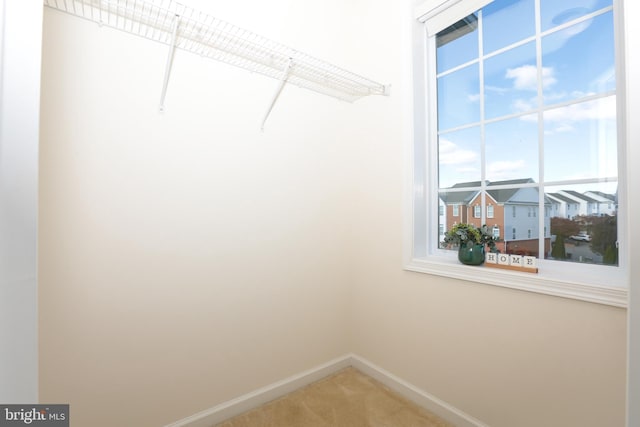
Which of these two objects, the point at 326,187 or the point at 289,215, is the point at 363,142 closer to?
the point at 326,187

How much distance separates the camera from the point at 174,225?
139 cm

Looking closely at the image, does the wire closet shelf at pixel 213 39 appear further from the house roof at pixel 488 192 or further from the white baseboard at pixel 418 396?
the white baseboard at pixel 418 396

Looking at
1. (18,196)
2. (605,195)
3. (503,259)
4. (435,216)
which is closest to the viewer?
(18,196)

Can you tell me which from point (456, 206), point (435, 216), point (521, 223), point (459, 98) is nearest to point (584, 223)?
point (521, 223)

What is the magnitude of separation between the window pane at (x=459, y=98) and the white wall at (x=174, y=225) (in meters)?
0.74

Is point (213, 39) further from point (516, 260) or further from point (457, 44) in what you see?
point (516, 260)

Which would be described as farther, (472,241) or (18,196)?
(472,241)

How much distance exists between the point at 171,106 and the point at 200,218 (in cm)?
56

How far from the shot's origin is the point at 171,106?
1.37 m

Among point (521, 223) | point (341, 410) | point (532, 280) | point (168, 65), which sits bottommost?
point (341, 410)

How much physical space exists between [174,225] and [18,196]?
2.15 feet

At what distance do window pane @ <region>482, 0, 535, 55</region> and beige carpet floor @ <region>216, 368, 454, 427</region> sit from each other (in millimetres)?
2102

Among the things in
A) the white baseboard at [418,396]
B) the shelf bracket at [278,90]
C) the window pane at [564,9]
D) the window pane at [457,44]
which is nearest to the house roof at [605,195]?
the window pane at [564,9]

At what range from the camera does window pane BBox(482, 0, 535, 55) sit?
146 cm
